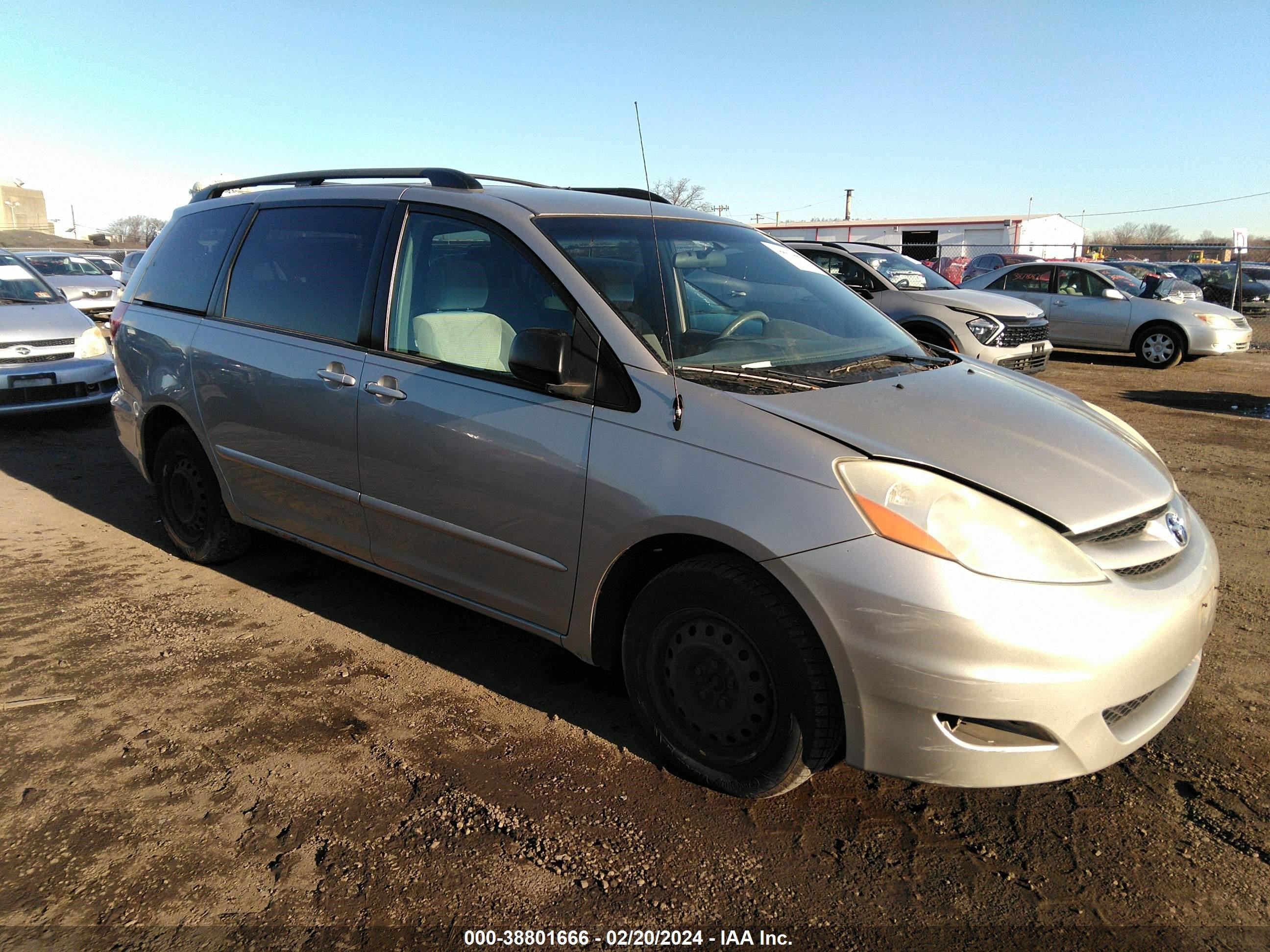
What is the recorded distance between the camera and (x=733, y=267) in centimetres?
374

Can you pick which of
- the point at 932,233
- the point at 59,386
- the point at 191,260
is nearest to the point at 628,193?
the point at 191,260

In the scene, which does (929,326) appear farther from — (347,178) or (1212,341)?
(347,178)

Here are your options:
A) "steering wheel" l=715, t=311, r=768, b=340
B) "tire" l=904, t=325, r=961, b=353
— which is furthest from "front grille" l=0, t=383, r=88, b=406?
"tire" l=904, t=325, r=961, b=353

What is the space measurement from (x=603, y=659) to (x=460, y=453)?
0.88 meters

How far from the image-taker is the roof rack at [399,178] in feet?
12.1

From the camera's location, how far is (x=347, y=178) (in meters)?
4.17

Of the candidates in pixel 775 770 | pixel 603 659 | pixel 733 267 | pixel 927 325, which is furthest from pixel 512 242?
pixel 927 325

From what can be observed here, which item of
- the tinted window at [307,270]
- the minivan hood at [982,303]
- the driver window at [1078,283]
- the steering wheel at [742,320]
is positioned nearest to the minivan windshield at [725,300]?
the steering wheel at [742,320]

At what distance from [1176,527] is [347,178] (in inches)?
143

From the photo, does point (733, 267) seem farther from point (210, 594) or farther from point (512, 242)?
point (210, 594)

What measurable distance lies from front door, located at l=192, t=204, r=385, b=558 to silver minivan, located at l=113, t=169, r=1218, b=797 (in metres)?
0.02

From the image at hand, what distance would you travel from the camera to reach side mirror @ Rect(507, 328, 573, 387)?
114 inches

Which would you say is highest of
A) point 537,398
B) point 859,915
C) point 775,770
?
point 537,398

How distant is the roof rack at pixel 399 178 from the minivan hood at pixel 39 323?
4.16m
